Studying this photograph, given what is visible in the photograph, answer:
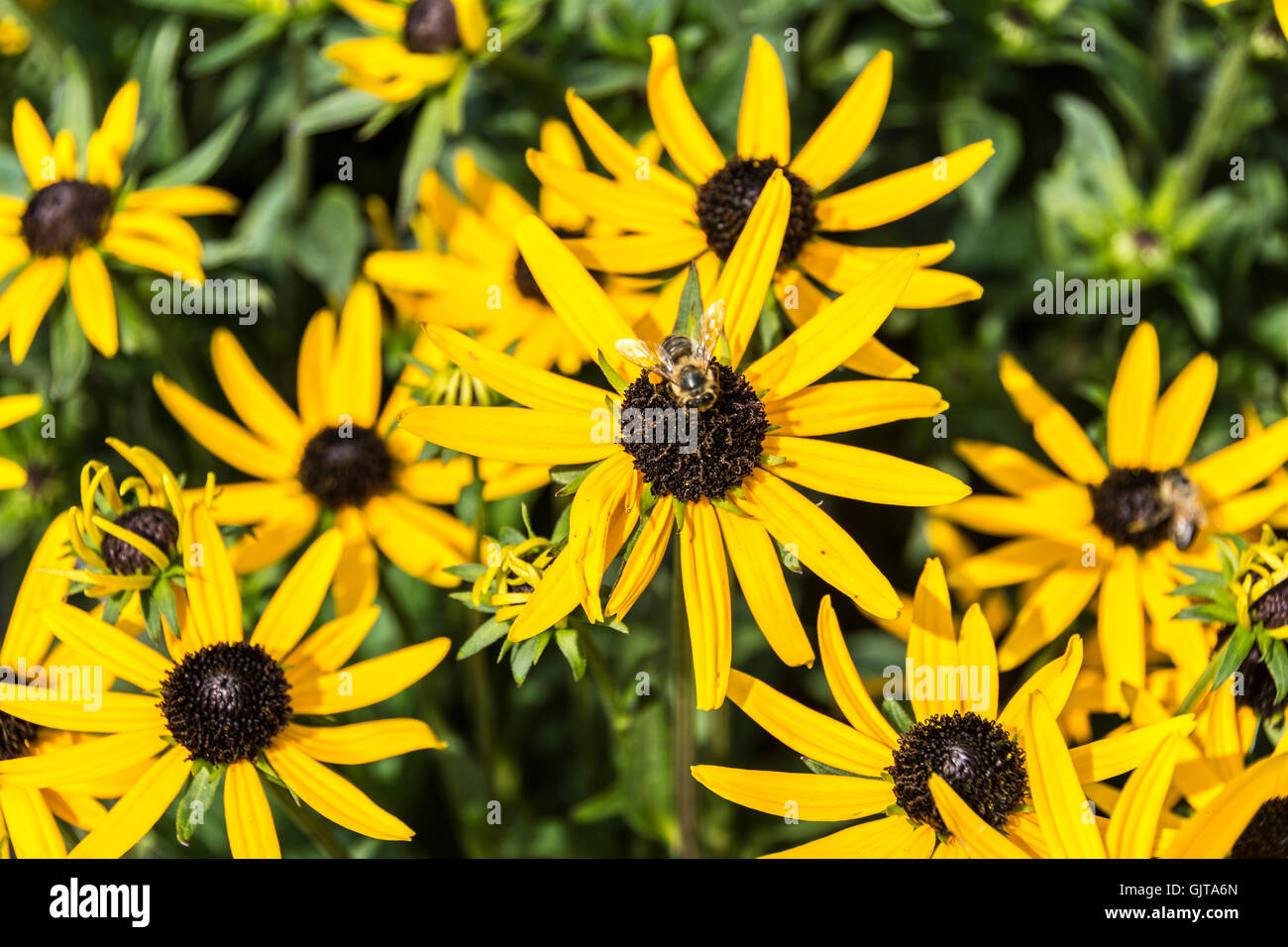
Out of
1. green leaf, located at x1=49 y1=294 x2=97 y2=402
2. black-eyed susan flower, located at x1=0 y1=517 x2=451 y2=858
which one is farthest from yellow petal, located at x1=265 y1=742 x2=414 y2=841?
green leaf, located at x1=49 y1=294 x2=97 y2=402

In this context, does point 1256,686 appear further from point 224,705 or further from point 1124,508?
point 224,705

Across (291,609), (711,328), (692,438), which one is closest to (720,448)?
(692,438)

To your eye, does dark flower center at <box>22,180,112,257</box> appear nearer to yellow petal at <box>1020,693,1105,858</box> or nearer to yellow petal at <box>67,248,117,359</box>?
yellow petal at <box>67,248,117,359</box>

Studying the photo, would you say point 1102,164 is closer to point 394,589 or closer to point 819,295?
point 819,295

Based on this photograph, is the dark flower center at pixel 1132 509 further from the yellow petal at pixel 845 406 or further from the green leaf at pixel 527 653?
the green leaf at pixel 527 653

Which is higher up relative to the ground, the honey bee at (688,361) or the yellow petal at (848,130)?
the yellow petal at (848,130)

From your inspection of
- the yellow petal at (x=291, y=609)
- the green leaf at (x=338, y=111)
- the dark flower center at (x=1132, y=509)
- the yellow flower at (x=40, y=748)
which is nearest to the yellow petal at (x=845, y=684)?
the dark flower center at (x=1132, y=509)

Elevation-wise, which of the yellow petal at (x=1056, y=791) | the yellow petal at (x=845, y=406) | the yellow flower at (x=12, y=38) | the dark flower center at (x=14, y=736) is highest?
the yellow flower at (x=12, y=38)
